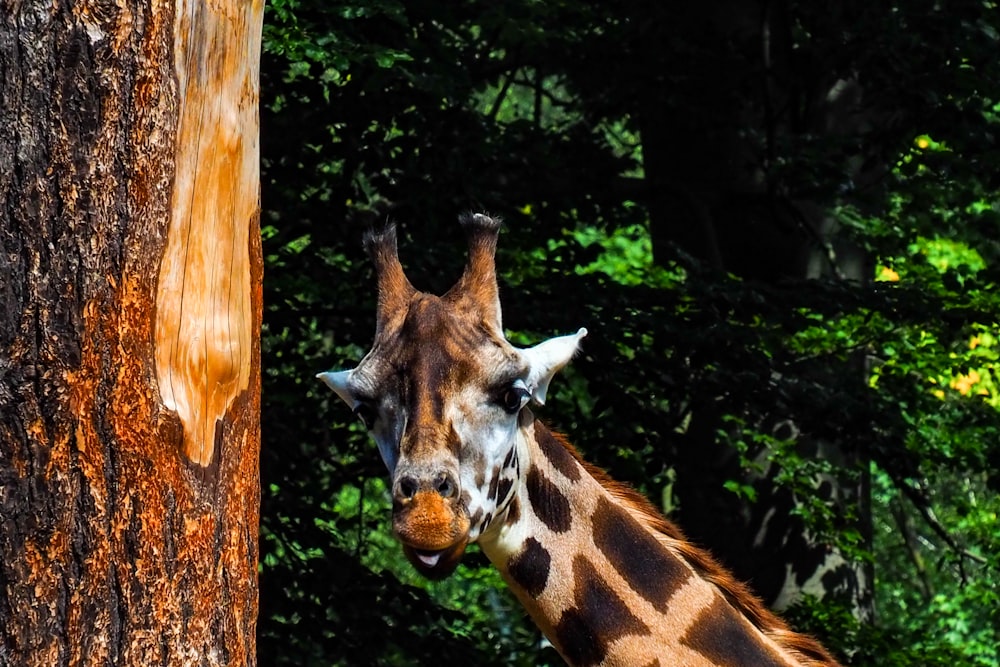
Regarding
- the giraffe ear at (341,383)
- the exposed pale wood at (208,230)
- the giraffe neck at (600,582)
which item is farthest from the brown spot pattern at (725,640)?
the exposed pale wood at (208,230)

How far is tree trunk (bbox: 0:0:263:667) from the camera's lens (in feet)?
9.41

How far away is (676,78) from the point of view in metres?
8.52

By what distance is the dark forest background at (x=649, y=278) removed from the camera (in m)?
7.07

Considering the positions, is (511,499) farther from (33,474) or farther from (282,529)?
(282,529)

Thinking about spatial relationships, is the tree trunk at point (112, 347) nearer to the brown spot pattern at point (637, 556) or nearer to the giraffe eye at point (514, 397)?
the giraffe eye at point (514, 397)

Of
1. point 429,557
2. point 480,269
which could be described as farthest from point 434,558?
point 480,269

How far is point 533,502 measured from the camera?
4.38 metres

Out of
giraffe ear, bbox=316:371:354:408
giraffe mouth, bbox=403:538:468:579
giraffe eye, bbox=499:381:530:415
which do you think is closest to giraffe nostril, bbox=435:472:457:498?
giraffe mouth, bbox=403:538:468:579

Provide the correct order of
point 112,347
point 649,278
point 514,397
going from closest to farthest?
1. point 112,347
2. point 514,397
3. point 649,278

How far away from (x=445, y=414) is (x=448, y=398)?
0.19ft

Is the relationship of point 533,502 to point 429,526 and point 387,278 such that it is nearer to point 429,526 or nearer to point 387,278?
point 429,526

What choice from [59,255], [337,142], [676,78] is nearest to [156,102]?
[59,255]

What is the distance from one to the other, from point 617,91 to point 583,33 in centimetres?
64

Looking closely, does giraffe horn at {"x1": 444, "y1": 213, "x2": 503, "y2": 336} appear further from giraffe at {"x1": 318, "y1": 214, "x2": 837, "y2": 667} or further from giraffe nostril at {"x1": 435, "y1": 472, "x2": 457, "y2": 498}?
giraffe nostril at {"x1": 435, "y1": 472, "x2": 457, "y2": 498}
